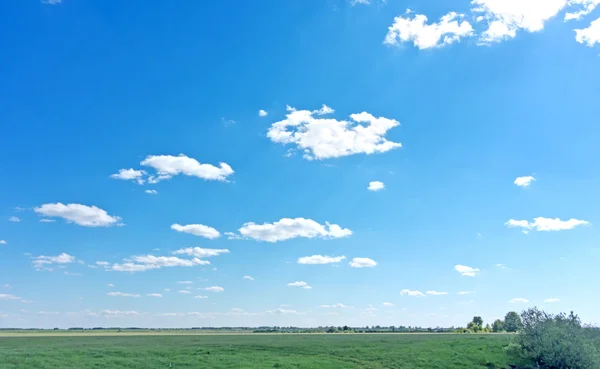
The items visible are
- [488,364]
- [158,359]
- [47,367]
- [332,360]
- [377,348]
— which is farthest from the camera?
[377,348]

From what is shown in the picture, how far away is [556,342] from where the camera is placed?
68.9 metres

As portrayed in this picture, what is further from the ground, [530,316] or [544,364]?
[530,316]

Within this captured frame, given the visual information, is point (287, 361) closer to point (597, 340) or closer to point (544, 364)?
point (544, 364)

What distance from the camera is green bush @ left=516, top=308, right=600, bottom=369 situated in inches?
2596

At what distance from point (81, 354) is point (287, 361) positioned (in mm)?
26161

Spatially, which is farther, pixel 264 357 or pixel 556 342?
pixel 556 342

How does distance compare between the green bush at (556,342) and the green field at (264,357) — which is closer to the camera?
the green field at (264,357)

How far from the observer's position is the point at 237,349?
71.1 metres

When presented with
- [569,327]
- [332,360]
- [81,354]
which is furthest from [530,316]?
[81,354]

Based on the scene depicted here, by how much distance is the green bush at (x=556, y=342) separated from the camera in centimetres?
6594

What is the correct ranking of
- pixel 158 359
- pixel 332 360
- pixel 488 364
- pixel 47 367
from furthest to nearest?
pixel 488 364
pixel 332 360
pixel 158 359
pixel 47 367

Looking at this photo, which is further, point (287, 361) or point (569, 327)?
point (569, 327)

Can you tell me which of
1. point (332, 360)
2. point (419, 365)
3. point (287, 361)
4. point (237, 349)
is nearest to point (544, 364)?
point (419, 365)

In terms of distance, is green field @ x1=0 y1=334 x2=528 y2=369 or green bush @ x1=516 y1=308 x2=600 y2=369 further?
green bush @ x1=516 y1=308 x2=600 y2=369
